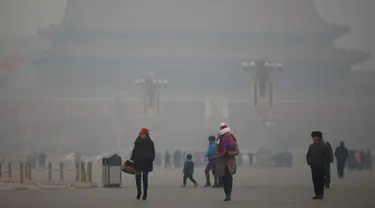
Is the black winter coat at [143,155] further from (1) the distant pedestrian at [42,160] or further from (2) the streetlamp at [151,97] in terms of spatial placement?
(2) the streetlamp at [151,97]

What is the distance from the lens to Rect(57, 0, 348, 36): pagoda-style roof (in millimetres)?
35781

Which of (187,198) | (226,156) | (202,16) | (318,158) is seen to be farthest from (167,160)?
(226,156)

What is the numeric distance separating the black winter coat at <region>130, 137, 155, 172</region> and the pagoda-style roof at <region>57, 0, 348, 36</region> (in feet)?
74.7

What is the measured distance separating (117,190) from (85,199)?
2.29 m

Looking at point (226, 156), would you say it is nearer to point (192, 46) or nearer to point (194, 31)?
point (194, 31)

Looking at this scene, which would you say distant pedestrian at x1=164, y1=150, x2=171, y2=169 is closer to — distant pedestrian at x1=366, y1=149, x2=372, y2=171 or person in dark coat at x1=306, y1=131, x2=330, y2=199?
distant pedestrian at x1=366, y1=149, x2=372, y2=171

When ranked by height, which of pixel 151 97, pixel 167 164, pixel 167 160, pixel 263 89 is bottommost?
pixel 167 164

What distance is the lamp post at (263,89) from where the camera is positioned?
3303 cm

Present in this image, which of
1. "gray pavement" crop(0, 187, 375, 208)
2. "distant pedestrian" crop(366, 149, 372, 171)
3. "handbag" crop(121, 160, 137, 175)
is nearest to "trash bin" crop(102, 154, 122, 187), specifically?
"gray pavement" crop(0, 187, 375, 208)

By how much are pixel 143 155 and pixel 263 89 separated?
2150cm

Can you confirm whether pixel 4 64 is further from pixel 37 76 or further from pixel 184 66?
pixel 184 66

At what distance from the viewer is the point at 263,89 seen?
33312 millimetres

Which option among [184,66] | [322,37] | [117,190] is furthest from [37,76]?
[117,190]

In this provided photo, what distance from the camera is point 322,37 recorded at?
37.1m
